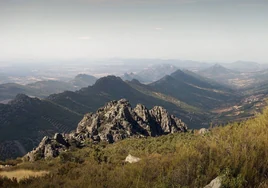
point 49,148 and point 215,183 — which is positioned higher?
point 215,183

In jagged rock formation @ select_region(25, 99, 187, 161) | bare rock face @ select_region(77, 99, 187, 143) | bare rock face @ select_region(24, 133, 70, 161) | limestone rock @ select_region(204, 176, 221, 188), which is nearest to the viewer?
limestone rock @ select_region(204, 176, 221, 188)

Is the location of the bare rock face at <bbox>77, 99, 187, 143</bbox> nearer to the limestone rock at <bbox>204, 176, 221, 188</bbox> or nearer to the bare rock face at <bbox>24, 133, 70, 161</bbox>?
the bare rock face at <bbox>24, 133, 70, 161</bbox>

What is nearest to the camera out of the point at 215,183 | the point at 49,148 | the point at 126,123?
the point at 215,183

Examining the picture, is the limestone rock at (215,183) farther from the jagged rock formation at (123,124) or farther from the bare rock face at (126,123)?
the bare rock face at (126,123)

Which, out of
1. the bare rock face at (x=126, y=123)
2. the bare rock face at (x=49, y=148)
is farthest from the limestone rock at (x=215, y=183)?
the bare rock face at (x=126, y=123)

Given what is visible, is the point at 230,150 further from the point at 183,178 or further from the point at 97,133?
the point at 97,133

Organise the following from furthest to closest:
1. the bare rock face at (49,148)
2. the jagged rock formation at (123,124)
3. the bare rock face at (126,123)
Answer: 1. the bare rock face at (126,123)
2. the jagged rock formation at (123,124)
3. the bare rock face at (49,148)

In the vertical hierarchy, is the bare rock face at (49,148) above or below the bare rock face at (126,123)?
above

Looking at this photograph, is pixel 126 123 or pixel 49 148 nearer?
pixel 49 148

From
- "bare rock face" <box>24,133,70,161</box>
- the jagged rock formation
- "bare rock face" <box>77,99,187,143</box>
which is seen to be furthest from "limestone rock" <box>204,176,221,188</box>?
"bare rock face" <box>77,99,187,143</box>

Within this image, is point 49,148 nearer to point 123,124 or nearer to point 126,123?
point 123,124

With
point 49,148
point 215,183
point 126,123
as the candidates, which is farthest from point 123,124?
point 215,183

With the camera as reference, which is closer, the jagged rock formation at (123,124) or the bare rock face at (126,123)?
the jagged rock formation at (123,124)

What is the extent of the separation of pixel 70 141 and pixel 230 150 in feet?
163
